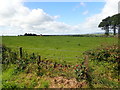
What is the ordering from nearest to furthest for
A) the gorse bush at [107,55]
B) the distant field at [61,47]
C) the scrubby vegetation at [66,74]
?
the scrubby vegetation at [66,74] < the gorse bush at [107,55] < the distant field at [61,47]

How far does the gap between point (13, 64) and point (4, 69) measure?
2.29 feet

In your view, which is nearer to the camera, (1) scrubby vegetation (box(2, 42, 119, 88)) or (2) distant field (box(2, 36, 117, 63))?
(1) scrubby vegetation (box(2, 42, 119, 88))

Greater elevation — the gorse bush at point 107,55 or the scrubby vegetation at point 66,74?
the gorse bush at point 107,55

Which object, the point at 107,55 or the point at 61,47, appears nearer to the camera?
the point at 107,55

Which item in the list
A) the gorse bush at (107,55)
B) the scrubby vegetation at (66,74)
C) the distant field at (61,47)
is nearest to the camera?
the scrubby vegetation at (66,74)

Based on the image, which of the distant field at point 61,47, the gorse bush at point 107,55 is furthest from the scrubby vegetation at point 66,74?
the distant field at point 61,47

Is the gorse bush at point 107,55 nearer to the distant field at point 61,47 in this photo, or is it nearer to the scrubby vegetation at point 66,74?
the scrubby vegetation at point 66,74

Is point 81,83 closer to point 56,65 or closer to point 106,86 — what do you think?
point 106,86

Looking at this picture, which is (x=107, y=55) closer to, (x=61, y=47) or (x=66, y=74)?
(x=66, y=74)

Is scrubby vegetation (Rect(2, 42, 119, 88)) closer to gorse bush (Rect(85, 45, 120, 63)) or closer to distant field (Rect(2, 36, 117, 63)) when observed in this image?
gorse bush (Rect(85, 45, 120, 63))

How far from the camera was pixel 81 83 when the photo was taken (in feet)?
19.6

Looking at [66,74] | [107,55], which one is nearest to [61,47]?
[107,55]

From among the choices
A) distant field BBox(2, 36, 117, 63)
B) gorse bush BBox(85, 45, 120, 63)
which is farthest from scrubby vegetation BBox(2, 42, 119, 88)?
distant field BBox(2, 36, 117, 63)

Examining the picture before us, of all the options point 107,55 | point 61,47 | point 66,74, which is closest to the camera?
point 66,74
